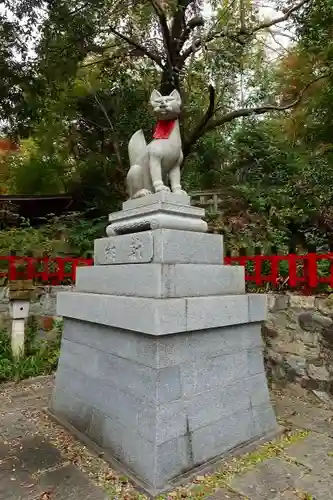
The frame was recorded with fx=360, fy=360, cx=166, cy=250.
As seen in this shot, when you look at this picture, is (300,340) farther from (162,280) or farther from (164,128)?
(164,128)

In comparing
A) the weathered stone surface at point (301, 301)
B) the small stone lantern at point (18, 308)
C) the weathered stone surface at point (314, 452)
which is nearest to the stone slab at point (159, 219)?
the weathered stone surface at point (301, 301)

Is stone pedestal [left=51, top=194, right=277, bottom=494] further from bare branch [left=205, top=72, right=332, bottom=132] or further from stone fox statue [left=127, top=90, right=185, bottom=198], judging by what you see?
bare branch [left=205, top=72, right=332, bottom=132]

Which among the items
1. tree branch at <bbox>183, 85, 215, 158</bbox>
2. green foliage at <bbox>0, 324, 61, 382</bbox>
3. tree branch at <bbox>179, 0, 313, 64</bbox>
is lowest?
green foliage at <bbox>0, 324, 61, 382</bbox>

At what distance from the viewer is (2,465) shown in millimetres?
2637

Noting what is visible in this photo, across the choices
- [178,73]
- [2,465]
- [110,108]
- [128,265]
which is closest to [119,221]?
[128,265]

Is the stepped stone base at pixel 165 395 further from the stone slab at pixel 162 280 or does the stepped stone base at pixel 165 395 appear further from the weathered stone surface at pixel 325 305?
the weathered stone surface at pixel 325 305

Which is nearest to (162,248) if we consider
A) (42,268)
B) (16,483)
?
(16,483)

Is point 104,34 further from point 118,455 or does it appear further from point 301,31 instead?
point 118,455

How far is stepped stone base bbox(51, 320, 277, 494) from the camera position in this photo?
2.40 m

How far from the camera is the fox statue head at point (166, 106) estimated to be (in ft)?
10.1

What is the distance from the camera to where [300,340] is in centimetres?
395

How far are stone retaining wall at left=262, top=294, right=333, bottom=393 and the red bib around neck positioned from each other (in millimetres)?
2258

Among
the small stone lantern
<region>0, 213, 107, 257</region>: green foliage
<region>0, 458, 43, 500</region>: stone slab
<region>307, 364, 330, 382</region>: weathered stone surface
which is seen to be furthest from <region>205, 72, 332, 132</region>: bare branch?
<region>0, 458, 43, 500</region>: stone slab

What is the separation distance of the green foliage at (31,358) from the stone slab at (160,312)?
207 centimetres
